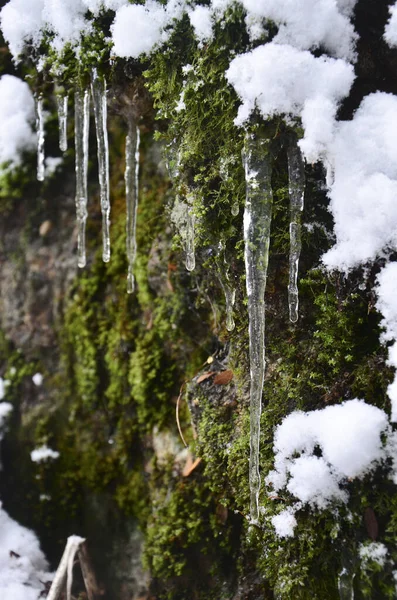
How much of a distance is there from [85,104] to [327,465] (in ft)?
5.80

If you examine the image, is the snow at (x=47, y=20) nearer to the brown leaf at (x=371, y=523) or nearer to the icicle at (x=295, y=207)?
the icicle at (x=295, y=207)

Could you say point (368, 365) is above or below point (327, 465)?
above

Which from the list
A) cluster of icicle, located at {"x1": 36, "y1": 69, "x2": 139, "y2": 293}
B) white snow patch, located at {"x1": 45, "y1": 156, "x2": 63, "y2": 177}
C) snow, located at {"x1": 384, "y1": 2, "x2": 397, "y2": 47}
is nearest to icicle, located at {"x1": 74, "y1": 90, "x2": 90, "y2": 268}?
cluster of icicle, located at {"x1": 36, "y1": 69, "x2": 139, "y2": 293}

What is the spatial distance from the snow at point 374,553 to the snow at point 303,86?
4.07ft

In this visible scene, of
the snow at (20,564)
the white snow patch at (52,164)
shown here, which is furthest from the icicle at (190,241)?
the snow at (20,564)

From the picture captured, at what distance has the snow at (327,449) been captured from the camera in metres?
1.52

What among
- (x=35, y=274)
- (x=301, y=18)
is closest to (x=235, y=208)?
(x=301, y=18)

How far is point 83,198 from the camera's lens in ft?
7.47

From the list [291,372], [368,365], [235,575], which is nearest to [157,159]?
[291,372]

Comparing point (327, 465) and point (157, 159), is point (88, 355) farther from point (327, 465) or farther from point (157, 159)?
point (327, 465)

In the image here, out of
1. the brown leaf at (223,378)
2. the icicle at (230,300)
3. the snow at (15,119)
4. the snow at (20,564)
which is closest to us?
the icicle at (230,300)

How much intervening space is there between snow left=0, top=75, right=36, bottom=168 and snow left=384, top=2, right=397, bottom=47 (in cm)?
215

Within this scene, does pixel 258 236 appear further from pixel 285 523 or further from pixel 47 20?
pixel 47 20

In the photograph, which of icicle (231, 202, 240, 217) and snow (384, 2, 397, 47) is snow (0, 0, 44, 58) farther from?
snow (384, 2, 397, 47)
